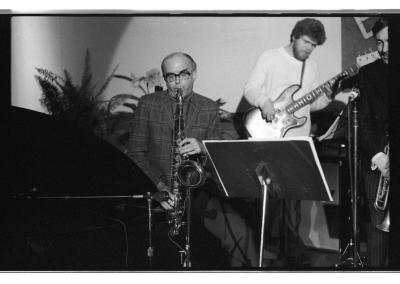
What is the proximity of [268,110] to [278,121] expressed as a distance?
0.10 m

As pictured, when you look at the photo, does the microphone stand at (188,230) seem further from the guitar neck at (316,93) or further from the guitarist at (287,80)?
the guitar neck at (316,93)

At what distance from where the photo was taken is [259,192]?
375 centimetres

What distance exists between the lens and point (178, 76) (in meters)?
4.03

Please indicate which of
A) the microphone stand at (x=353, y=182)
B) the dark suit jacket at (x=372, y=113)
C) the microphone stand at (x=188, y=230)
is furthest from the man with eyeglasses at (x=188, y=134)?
the dark suit jacket at (x=372, y=113)

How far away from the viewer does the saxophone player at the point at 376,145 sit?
3.96 m

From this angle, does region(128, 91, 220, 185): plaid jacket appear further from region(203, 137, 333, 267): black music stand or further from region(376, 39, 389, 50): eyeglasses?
region(376, 39, 389, 50): eyeglasses

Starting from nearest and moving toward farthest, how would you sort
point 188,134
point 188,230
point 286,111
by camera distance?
point 188,230 → point 286,111 → point 188,134

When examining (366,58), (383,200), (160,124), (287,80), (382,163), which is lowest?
(383,200)

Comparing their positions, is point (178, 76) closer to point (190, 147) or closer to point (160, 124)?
point (160, 124)

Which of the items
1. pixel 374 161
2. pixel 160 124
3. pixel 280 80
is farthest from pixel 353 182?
pixel 160 124

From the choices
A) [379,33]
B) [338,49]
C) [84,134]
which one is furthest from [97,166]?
[379,33]

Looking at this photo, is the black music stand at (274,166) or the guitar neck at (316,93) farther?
the guitar neck at (316,93)

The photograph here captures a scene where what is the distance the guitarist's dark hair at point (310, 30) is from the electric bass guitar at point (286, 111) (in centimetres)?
29

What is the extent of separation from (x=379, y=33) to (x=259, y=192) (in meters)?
1.40
